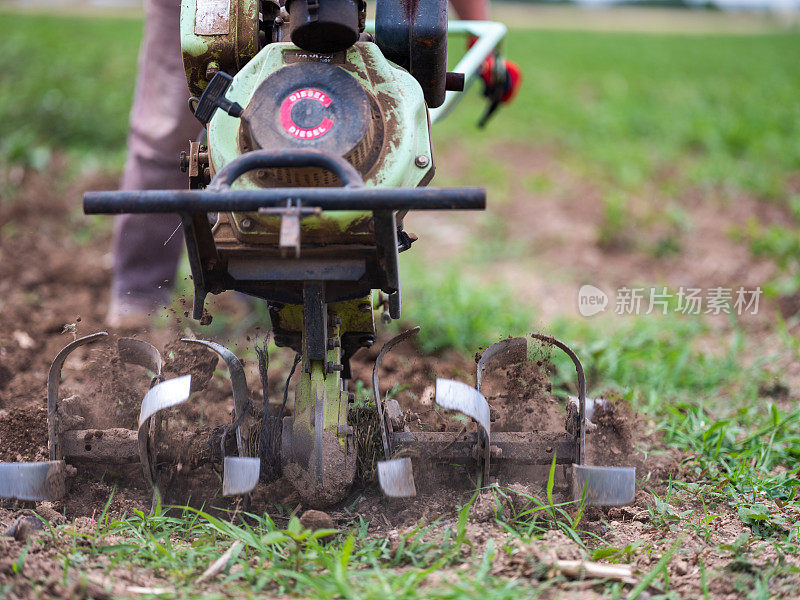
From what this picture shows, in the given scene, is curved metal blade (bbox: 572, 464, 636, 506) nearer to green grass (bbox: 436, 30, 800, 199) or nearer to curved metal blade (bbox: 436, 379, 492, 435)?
curved metal blade (bbox: 436, 379, 492, 435)

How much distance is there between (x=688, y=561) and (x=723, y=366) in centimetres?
172

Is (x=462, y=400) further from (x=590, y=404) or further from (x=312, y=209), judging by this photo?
A: (x=312, y=209)

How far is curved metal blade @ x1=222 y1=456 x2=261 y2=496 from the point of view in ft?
5.92

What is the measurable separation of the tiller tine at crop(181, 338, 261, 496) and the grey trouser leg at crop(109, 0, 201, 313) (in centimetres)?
130

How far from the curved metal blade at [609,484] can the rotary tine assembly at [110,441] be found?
85cm

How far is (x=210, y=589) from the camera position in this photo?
1647 millimetres

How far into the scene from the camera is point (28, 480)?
1.88m

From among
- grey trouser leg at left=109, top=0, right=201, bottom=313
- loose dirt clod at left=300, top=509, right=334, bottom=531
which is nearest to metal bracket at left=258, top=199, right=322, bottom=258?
loose dirt clod at left=300, top=509, right=334, bottom=531

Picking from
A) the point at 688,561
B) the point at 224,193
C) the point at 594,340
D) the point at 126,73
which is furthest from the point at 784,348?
the point at 126,73

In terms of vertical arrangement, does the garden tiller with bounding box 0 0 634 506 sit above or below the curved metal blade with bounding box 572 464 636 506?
above

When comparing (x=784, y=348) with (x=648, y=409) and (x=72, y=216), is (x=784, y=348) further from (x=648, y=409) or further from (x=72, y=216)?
(x=72, y=216)

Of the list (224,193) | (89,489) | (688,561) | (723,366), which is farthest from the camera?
(723,366)
